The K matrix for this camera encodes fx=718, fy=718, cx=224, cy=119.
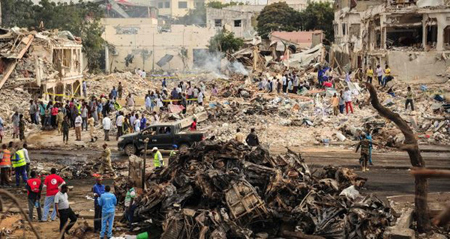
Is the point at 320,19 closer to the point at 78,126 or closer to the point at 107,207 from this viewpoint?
the point at 78,126

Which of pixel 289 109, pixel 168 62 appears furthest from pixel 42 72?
pixel 168 62

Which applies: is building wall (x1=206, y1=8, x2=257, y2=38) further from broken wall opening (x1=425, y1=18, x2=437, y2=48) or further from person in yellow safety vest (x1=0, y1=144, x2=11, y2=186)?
person in yellow safety vest (x1=0, y1=144, x2=11, y2=186)

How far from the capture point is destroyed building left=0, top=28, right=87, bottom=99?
34312 millimetres

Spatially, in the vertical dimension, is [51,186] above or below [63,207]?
above

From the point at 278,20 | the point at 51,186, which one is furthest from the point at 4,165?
the point at 278,20

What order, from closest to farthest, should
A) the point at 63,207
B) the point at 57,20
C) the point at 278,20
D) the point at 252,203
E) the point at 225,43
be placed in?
the point at 252,203
the point at 63,207
the point at 57,20
the point at 225,43
the point at 278,20

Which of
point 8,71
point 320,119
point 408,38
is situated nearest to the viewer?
point 320,119

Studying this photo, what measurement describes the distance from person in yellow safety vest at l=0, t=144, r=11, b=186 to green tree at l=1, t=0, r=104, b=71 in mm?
38743

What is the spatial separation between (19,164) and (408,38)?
3011 cm

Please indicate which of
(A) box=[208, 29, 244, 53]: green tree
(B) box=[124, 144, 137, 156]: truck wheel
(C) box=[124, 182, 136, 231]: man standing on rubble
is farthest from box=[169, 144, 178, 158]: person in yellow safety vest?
(A) box=[208, 29, 244, 53]: green tree

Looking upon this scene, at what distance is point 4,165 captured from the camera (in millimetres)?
19828

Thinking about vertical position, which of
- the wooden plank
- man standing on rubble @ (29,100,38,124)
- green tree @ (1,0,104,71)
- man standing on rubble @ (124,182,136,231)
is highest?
green tree @ (1,0,104,71)

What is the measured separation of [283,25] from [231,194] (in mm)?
65518

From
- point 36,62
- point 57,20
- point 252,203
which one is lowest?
point 252,203
